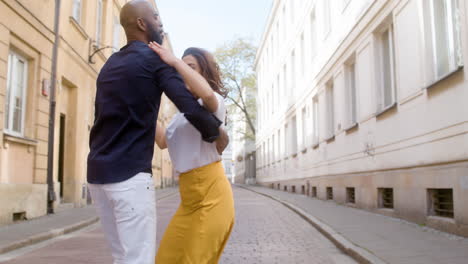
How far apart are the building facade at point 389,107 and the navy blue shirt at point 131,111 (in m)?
5.93

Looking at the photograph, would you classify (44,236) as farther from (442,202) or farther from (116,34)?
(116,34)

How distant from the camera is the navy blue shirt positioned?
1896 mm

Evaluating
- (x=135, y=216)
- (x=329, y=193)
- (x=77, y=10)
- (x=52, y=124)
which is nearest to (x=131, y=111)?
(x=135, y=216)

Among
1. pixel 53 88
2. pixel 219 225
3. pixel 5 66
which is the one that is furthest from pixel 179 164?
pixel 53 88

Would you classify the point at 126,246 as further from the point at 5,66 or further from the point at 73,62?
the point at 73,62

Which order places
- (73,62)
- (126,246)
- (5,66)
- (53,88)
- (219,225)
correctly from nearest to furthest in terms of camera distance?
1. (126,246)
2. (219,225)
3. (5,66)
4. (53,88)
5. (73,62)

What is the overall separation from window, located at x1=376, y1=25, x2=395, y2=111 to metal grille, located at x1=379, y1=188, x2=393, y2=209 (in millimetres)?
1768

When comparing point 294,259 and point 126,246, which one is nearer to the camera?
point 126,246

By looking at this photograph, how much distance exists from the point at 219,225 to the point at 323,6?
16.3m

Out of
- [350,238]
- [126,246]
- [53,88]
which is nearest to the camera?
[126,246]

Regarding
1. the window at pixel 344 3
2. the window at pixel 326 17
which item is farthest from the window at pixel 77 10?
the window at pixel 326 17

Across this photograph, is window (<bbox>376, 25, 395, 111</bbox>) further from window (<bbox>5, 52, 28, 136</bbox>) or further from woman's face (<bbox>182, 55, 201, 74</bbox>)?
woman's face (<bbox>182, 55, 201, 74</bbox>)

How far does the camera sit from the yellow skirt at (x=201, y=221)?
7.18ft

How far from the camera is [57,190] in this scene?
12109 mm
